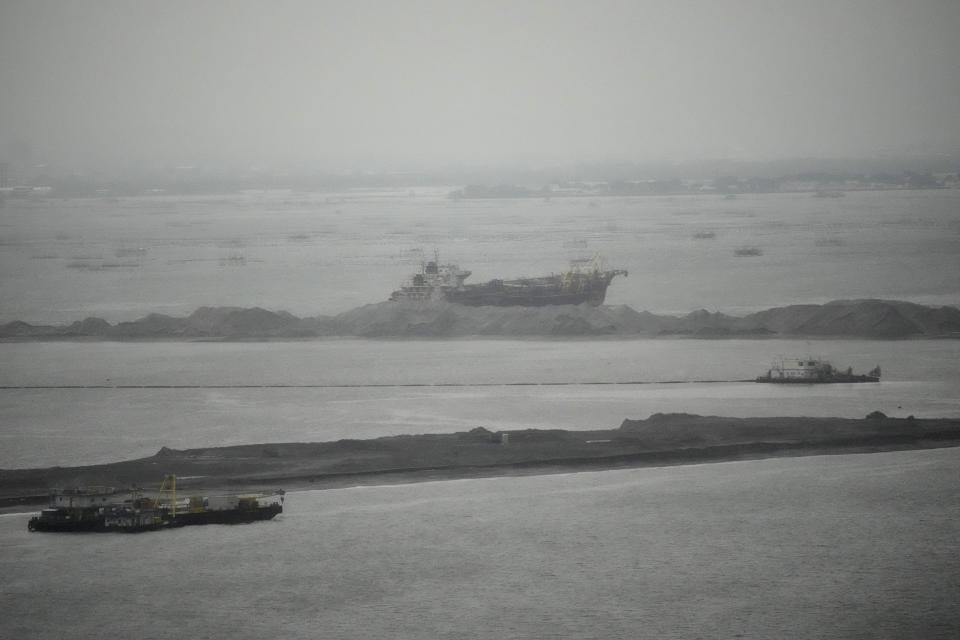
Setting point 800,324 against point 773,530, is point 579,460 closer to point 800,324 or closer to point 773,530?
point 773,530

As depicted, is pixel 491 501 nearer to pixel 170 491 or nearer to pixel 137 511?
pixel 170 491

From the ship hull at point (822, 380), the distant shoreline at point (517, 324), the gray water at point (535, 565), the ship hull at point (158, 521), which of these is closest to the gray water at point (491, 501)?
the gray water at point (535, 565)

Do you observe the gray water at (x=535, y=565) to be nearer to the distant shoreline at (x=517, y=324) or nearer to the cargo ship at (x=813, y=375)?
the cargo ship at (x=813, y=375)

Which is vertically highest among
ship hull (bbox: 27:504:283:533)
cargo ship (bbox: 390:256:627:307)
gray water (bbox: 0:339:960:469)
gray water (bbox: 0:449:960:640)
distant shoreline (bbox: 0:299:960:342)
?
cargo ship (bbox: 390:256:627:307)

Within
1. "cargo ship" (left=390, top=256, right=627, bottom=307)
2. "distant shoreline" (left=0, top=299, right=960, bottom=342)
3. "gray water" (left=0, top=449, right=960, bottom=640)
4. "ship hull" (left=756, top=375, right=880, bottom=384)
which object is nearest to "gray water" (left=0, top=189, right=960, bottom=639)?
"gray water" (left=0, top=449, right=960, bottom=640)

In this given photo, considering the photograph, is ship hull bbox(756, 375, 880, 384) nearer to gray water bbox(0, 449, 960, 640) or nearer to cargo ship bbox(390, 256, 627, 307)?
gray water bbox(0, 449, 960, 640)
